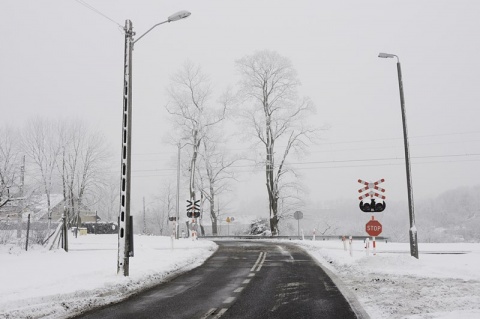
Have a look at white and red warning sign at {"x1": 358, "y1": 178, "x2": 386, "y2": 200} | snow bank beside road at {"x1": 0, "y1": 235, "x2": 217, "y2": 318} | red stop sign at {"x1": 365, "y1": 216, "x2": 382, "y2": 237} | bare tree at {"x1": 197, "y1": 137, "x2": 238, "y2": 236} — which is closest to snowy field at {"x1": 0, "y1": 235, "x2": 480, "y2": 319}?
snow bank beside road at {"x1": 0, "y1": 235, "x2": 217, "y2": 318}

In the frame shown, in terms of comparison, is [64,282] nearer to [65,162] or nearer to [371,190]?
[371,190]

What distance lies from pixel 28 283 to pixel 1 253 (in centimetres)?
940

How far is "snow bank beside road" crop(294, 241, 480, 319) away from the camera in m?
7.73

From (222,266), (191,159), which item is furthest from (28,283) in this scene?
(191,159)

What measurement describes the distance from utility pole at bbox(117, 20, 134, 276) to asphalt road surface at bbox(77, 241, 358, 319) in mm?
1440

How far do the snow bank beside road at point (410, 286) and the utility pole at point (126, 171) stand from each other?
6109 millimetres

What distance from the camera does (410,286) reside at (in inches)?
417

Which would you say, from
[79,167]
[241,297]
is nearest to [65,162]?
[79,167]

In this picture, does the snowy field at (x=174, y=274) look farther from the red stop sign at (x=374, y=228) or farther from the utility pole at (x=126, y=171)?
the red stop sign at (x=374, y=228)

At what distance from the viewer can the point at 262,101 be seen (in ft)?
133

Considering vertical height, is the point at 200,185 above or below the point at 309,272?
above

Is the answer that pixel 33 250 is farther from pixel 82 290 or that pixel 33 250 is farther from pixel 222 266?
pixel 82 290

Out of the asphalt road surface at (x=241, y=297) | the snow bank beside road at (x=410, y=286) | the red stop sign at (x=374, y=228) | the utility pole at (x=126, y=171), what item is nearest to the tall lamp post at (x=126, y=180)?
the utility pole at (x=126, y=171)

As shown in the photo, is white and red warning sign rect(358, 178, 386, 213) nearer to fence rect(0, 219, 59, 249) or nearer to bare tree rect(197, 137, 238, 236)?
fence rect(0, 219, 59, 249)
